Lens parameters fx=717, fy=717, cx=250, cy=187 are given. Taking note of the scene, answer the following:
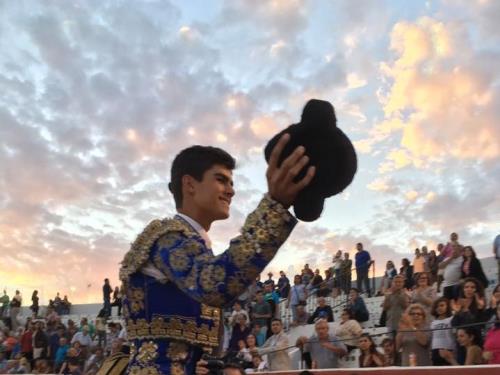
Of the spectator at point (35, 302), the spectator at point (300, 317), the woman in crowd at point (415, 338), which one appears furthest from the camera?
the spectator at point (35, 302)

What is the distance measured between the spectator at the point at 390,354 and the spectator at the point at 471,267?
211cm

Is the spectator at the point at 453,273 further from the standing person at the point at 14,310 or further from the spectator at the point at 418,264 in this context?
the standing person at the point at 14,310

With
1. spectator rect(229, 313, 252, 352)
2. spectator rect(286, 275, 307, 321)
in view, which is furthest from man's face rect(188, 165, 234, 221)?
spectator rect(286, 275, 307, 321)

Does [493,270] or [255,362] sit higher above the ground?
[493,270]

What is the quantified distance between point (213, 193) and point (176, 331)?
1.72 feet

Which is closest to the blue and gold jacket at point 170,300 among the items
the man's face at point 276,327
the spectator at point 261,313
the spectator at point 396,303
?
the spectator at point 396,303

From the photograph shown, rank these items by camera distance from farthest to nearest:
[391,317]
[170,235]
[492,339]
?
[391,317], [492,339], [170,235]

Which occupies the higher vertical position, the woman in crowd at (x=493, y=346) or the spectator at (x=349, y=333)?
the spectator at (x=349, y=333)

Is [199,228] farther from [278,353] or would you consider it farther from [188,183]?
[278,353]

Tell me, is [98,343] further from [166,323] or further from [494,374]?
[166,323]

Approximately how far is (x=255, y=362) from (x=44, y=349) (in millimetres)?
7740

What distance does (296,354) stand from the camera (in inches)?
473

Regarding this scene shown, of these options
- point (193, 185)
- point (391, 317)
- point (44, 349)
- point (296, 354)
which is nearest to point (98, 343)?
point (44, 349)

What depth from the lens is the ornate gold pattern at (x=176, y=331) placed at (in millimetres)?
2557
